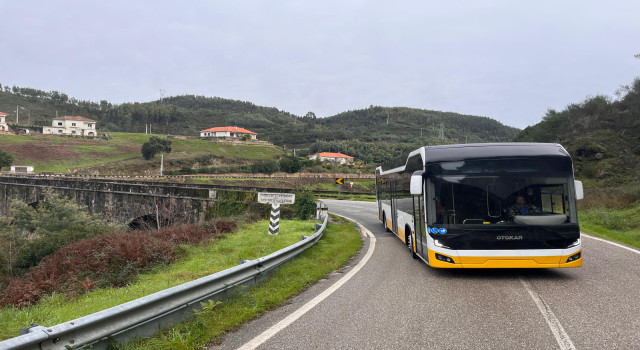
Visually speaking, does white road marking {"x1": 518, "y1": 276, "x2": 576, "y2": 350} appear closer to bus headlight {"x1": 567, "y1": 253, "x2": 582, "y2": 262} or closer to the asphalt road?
the asphalt road

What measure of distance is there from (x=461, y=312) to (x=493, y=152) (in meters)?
3.90

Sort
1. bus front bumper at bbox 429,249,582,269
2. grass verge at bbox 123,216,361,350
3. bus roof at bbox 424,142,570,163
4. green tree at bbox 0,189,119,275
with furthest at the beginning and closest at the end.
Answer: green tree at bbox 0,189,119,275, bus roof at bbox 424,142,570,163, bus front bumper at bbox 429,249,582,269, grass verge at bbox 123,216,361,350

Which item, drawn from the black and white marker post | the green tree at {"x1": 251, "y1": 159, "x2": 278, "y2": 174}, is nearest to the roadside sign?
the black and white marker post

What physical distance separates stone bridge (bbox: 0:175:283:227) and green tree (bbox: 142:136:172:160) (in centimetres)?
4752

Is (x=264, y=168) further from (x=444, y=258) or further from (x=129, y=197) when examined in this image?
(x=444, y=258)

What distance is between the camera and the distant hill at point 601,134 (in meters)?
39.7

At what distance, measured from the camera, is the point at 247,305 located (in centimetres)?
623

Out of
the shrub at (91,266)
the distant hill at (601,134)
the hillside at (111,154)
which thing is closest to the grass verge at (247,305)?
the shrub at (91,266)

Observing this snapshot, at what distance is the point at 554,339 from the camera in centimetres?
488

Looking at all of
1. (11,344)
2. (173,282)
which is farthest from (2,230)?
(11,344)

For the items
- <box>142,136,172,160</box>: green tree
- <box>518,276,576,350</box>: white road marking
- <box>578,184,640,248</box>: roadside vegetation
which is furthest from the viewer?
<box>142,136,172,160</box>: green tree

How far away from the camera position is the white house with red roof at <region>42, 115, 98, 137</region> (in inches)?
4321

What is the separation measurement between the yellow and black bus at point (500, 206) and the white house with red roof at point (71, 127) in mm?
114768

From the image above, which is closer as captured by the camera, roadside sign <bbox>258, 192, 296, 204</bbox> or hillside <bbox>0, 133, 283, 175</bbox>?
roadside sign <bbox>258, 192, 296, 204</bbox>
